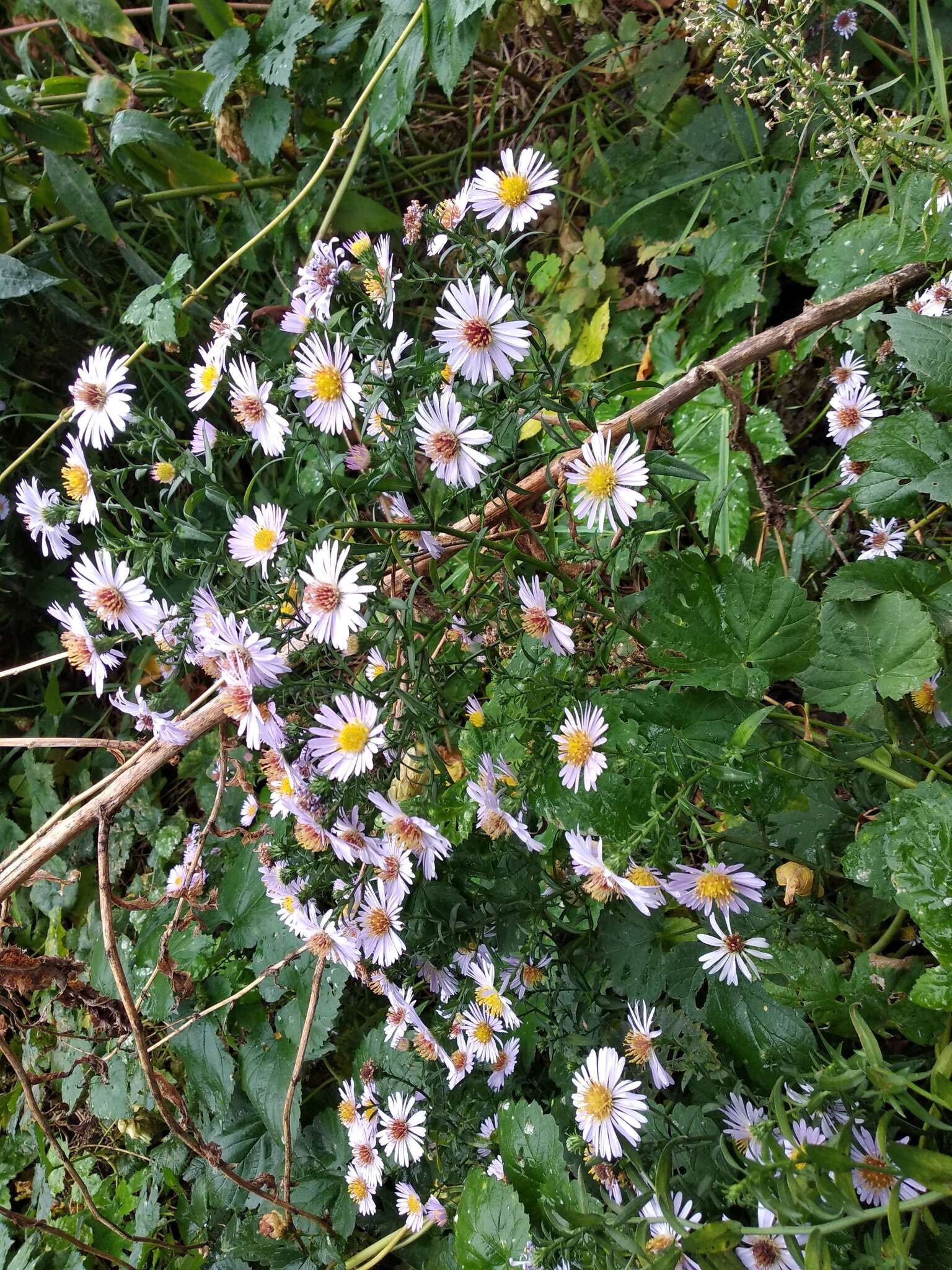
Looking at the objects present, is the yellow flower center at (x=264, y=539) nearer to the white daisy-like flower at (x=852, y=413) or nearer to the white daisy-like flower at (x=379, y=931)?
the white daisy-like flower at (x=379, y=931)

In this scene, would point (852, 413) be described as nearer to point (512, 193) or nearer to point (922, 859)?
point (512, 193)

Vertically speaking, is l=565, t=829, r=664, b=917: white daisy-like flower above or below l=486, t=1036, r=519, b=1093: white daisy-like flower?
above

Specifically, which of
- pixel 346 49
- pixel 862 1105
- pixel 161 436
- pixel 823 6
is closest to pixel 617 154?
pixel 823 6

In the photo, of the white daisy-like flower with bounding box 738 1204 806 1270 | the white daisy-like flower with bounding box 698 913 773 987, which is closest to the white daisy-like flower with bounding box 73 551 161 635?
the white daisy-like flower with bounding box 698 913 773 987

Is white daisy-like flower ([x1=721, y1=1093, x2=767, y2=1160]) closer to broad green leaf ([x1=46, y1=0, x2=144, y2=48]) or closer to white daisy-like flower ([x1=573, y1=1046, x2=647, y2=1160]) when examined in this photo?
white daisy-like flower ([x1=573, y1=1046, x2=647, y2=1160])

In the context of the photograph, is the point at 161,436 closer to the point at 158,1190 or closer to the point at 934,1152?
the point at 934,1152

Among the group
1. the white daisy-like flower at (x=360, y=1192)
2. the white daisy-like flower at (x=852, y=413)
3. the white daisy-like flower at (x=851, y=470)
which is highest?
the white daisy-like flower at (x=852, y=413)

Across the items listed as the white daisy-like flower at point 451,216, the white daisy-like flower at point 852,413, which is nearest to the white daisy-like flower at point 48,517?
the white daisy-like flower at point 451,216
